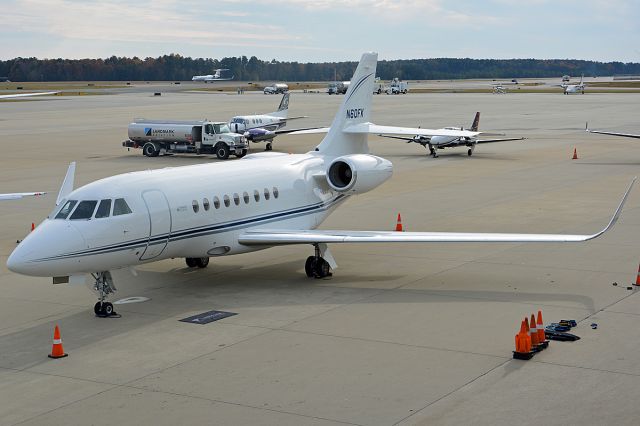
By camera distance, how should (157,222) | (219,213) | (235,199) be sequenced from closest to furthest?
(157,222)
(219,213)
(235,199)

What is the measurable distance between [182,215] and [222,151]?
31.5m

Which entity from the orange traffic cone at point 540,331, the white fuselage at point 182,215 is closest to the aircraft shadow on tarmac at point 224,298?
the white fuselage at point 182,215

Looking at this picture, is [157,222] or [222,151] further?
[222,151]

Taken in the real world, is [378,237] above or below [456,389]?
above

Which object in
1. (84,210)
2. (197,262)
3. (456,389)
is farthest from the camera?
(197,262)

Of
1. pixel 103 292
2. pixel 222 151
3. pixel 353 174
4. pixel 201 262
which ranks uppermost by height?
pixel 353 174

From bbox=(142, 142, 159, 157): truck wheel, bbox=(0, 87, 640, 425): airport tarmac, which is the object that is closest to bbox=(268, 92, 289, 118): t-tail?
bbox=(142, 142, 159, 157): truck wheel

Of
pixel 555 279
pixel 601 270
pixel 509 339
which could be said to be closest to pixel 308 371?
pixel 509 339

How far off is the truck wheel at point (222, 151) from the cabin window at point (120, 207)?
106 ft

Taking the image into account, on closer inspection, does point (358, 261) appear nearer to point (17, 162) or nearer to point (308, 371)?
point (308, 371)

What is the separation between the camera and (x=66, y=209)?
18422 millimetres

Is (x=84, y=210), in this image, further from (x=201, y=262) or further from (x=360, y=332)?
(x=360, y=332)

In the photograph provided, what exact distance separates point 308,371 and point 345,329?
2.55 metres

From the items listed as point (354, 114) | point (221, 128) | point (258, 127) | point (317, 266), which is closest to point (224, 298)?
point (317, 266)
